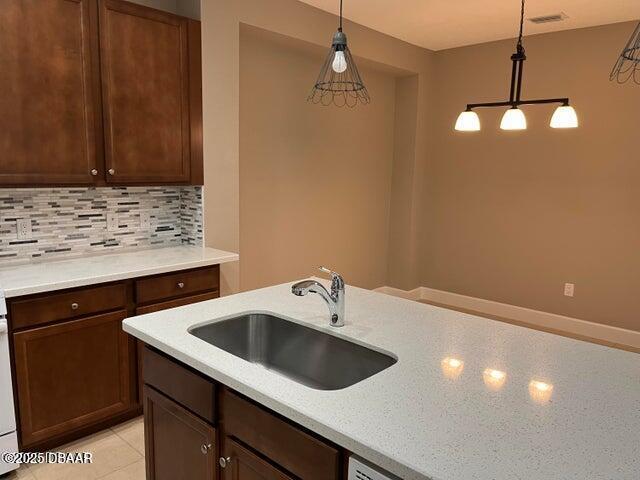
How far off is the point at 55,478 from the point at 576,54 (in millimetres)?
4908

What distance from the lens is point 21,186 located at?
238cm

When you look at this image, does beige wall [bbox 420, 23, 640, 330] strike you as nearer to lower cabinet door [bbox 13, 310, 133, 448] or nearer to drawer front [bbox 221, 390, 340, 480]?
lower cabinet door [bbox 13, 310, 133, 448]

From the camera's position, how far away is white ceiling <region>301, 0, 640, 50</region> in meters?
3.56

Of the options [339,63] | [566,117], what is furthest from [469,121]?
[339,63]

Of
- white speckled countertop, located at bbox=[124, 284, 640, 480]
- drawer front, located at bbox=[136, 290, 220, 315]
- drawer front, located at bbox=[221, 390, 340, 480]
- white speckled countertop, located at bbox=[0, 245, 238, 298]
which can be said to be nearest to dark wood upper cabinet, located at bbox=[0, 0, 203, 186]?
white speckled countertop, located at bbox=[0, 245, 238, 298]

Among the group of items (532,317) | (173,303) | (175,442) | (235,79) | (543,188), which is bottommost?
(532,317)

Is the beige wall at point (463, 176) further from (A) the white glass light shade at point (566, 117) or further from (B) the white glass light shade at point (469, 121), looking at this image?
(A) the white glass light shade at point (566, 117)

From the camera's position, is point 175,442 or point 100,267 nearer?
point 175,442

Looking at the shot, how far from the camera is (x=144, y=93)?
110 inches

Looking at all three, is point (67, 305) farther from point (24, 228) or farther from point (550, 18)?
point (550, 18)

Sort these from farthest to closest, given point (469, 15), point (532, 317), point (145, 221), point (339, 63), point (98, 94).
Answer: point (532, 317), point (469, 15), point (145, 221), point (98, 94), point (339, 63)

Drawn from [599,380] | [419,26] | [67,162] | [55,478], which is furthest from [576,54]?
[55,478]

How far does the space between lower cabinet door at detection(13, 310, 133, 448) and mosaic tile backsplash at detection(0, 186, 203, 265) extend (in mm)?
660

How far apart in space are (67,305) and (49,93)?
1.09m
